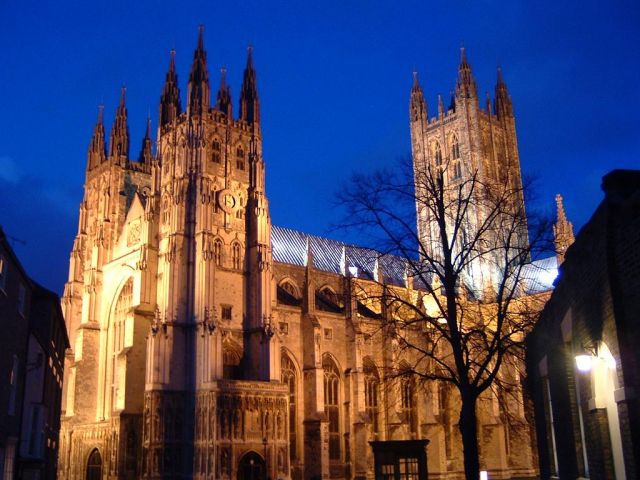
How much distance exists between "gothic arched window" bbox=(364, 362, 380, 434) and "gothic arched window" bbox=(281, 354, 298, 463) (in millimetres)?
6542

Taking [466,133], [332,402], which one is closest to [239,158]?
[332,402]

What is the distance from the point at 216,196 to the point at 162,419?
14553 mm

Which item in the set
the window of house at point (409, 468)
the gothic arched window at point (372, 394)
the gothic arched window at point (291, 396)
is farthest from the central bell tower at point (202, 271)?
the window of house at point (409, 468)

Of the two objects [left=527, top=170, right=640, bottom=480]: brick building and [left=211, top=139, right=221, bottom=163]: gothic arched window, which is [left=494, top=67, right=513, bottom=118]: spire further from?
[left=527, top=170, right=640, bottom=480]: brick building

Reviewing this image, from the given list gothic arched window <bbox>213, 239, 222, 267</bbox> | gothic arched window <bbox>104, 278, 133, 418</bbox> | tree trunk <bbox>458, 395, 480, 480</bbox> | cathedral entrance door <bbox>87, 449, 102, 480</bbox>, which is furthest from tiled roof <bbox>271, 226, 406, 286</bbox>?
tree trunk <bbox>458, 395, 480, 480</bbox>

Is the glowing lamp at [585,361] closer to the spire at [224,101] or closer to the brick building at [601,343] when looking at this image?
the brick building at [601,343]

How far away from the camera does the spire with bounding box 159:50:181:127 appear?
49.1 metres

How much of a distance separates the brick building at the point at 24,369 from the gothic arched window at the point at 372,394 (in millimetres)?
24848

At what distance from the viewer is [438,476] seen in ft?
163

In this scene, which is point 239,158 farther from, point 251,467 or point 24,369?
point 24,369

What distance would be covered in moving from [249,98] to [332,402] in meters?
22.7

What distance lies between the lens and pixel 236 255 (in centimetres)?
4456

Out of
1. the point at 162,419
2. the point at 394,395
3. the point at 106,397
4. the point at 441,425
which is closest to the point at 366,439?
the point at 394,395

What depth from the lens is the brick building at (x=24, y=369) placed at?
1875 cm
